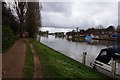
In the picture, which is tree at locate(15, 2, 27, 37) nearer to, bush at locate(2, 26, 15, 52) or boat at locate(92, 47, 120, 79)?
bush at locate(2, 26, 15, 52)

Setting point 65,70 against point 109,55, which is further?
point 109,55

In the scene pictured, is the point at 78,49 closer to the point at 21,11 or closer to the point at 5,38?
the point at 21,11

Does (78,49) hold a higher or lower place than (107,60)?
lower

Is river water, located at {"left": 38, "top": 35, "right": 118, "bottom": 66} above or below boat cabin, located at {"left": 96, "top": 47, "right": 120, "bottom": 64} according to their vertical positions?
below

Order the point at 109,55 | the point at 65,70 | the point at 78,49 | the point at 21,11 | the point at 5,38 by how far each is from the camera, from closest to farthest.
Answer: the point at 65,70 < the point at 109,55 < the point at 5,38 < the point at 78,49 < the point at 21,11

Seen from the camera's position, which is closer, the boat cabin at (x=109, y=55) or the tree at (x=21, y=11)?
the boat cabin at (x=109, y=55)

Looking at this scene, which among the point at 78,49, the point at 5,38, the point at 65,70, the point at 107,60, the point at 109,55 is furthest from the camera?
the point at 78,49

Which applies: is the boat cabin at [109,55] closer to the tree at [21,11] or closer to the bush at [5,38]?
the bush at [5,38]

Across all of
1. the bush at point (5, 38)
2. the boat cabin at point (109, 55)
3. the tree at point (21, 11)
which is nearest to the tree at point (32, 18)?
the tree at point (21, 11)

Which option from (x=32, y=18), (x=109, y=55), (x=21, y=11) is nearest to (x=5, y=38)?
(x=109, y=55)

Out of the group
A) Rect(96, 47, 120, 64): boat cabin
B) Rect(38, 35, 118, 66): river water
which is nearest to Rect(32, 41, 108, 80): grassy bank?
Rect(96, 47, 120, 64): boat cabin


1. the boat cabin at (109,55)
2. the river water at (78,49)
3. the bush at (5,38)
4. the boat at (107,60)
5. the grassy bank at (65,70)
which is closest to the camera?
the grassy bank at (65,70)

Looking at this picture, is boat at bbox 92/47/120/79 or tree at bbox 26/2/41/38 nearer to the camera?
boat at bbox 92/47/120/79

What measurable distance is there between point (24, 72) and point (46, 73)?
1.08m
